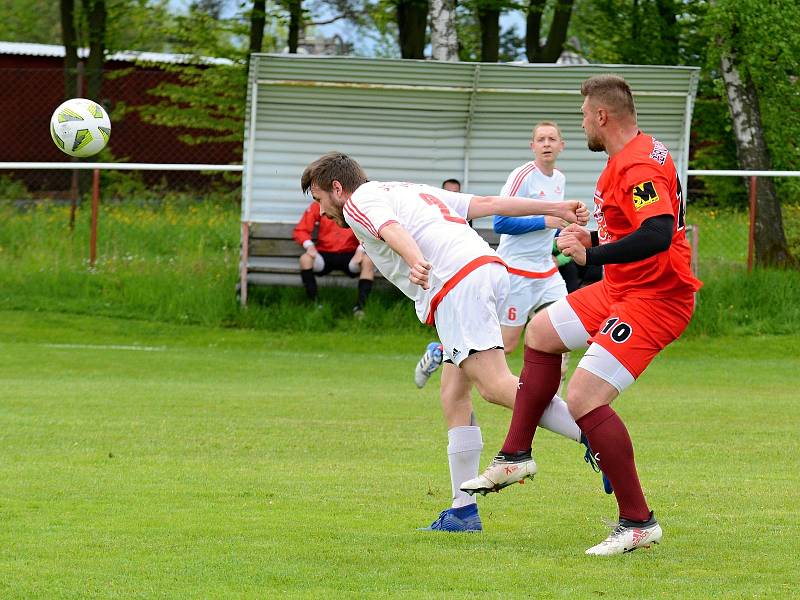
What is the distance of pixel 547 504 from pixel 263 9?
21.9 metres

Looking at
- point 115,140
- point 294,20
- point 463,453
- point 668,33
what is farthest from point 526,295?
point 115,140

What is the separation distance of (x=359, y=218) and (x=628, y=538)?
1.93 meters

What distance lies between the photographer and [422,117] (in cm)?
1878

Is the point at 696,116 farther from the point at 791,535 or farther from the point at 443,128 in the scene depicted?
the point at 791,535

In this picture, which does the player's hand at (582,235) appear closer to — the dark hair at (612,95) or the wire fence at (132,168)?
the dark hair at (612,95)

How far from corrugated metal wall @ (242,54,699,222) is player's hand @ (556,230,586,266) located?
39.4 feet

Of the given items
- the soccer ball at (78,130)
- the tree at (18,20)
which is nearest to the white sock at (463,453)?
the soccer ball at (78,130)

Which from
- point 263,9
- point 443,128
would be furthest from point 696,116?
point 443,128

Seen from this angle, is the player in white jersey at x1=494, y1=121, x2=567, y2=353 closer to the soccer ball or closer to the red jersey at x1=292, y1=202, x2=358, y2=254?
the soccer ball

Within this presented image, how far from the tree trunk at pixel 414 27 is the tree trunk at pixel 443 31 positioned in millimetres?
5777

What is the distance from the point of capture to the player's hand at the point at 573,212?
6590 mm

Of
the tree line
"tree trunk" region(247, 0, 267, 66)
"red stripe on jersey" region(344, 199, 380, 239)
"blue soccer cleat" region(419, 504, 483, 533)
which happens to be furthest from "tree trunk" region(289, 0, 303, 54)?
"blue soccer cleat" region(419, 504, 483, 533)

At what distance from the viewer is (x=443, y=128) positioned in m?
18.8

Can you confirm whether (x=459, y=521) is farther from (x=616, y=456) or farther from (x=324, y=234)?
(x=324, y=234)
